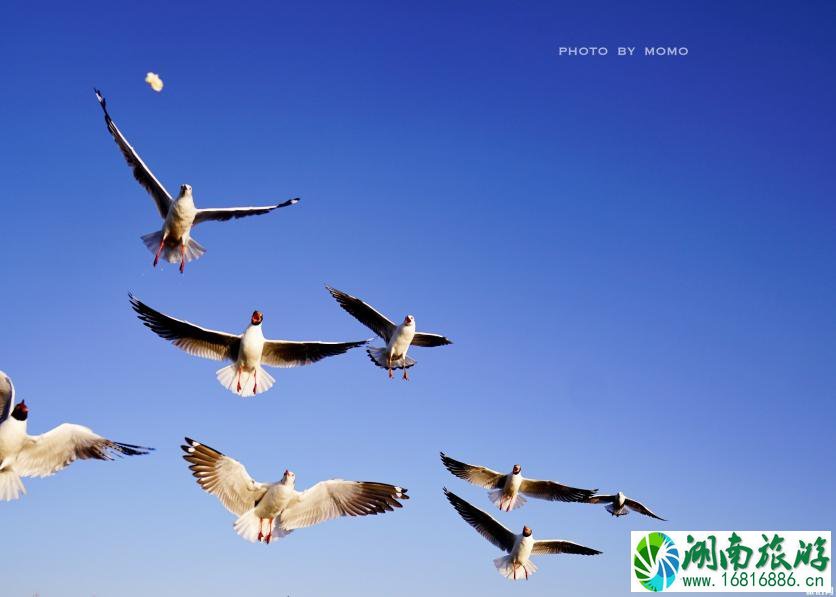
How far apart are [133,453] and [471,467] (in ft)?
29.6

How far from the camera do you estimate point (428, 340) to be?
61.2ft

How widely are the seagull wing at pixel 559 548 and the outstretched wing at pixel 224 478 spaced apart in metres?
7.52

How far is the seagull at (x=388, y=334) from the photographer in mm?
18016

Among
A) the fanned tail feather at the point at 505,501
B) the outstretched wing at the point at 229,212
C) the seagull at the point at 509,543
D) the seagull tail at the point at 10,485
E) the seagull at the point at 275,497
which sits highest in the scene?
the outstretched wing at the point at 229,212

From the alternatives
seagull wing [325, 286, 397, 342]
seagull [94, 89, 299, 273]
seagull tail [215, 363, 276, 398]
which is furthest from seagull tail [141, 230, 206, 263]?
seagull wing [325, 286, 397, 342]

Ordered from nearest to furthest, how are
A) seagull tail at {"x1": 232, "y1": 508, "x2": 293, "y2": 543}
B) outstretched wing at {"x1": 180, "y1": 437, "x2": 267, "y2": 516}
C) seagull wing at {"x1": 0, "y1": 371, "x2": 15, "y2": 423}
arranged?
seagull wing at {"x1": 0, "y1": 371, "x2": 15, "y2": 423} < outstretched wing at {"x1": 180, "y1": 437, "x2": 267, "y2": 516} < seagull tail at {"x1": 232, "y1": 508, "x2": 293, "y2": 543}

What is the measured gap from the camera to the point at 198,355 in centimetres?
1480

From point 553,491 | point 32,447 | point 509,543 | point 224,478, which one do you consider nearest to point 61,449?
point 32,447

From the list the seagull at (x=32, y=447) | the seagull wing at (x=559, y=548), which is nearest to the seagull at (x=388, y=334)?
the seagull wing at (x=559, y=548)

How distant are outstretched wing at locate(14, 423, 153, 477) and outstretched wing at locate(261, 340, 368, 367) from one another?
3.97 meters

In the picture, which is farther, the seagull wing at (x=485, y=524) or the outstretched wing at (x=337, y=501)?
the seagull wing at (x=485, y=524)

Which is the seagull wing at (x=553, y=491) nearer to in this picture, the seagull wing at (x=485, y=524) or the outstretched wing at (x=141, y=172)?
the seagull wing at (x=485, y=524)

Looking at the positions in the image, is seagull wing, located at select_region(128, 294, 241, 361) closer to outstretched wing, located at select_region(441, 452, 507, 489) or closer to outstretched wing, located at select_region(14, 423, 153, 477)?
outstretched wing, located at select_region(14, 423, 153, 477)

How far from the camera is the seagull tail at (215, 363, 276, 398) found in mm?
14617
